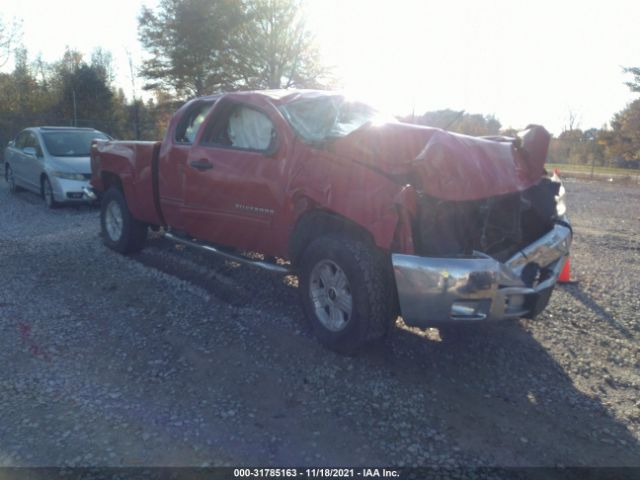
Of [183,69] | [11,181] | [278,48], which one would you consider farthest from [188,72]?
[11,181]

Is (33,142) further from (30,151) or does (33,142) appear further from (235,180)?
(235,180)

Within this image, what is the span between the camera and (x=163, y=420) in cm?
345

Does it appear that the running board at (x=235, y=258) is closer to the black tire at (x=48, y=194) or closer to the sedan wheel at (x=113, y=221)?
the sedan wheel at (x=113, y=221)

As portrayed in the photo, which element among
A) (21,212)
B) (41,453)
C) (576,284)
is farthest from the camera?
(21,212)

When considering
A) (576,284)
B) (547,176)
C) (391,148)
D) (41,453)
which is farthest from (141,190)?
(576,284)

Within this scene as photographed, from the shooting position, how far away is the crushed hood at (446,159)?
13.0ft

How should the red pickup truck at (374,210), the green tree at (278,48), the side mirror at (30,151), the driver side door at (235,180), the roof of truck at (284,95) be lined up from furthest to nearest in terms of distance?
1. the green tree at (278,48)
2. the side mirror at (30,151)
3. the roof of truck at (284,95)
4. the driver side door at (235,180)
5. the red pickup truck at (374,210)

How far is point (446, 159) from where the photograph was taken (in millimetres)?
4000

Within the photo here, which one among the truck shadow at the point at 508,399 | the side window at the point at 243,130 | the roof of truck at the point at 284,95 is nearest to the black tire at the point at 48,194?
the side window at the point at 243,130

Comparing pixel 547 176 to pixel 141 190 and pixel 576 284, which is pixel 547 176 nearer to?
pixel 576 284

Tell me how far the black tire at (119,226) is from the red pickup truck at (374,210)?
1.62 meters

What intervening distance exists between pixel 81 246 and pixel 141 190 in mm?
1765

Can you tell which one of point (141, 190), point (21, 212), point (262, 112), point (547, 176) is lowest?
point (21, 212)

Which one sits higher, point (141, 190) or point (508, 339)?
point (141, 190)
